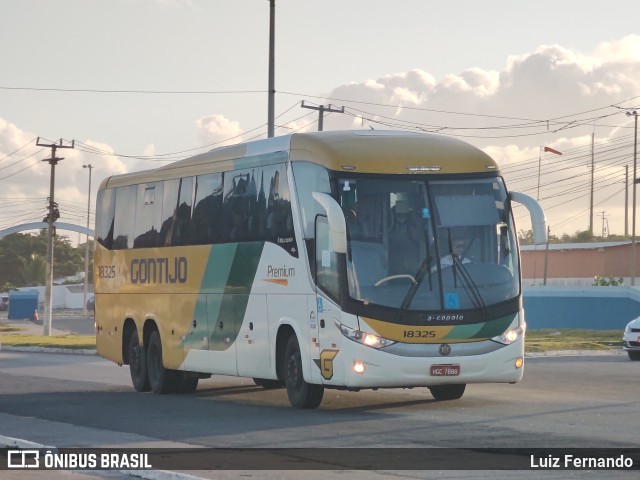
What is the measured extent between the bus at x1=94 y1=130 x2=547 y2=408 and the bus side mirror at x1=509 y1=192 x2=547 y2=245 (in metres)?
0.02

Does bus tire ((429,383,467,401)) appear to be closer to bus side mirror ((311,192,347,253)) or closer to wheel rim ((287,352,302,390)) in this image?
wheel rim ((287,352,302,390))

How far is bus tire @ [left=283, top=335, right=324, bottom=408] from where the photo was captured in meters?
19.4

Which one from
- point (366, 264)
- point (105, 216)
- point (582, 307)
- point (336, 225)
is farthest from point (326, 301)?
point (582, 307)

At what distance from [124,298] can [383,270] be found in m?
9.23

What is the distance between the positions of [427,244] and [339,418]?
8.77 feet

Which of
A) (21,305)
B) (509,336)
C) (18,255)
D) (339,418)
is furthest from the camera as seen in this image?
(18,255)

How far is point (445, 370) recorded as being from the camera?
59.6 feet

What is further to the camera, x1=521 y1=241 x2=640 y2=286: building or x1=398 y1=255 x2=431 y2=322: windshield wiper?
x1=521 y1=241 x2=640 y2=286: building

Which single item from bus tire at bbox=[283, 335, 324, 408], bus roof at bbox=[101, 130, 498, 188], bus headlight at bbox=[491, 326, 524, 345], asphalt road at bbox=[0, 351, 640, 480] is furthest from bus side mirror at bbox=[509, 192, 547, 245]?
bus tire at bbox=[283, 335, 324, 408]

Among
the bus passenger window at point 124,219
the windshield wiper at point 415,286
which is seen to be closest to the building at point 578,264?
the bus passenger window at point 124,219

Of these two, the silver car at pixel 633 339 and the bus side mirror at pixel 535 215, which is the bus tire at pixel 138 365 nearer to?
the bus side mirror at pixel 535 215

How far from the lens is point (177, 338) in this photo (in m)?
23.9

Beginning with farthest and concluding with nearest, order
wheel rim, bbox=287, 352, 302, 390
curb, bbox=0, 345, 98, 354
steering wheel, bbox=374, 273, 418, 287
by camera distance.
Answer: curb, bbox=0, 345, 98, 354 → wheel rim, bbox=287, 352, 302, 390 → steering wheel, bbox=374, 273, 418, 287

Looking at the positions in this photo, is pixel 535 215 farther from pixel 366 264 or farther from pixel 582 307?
pixel 582 307
